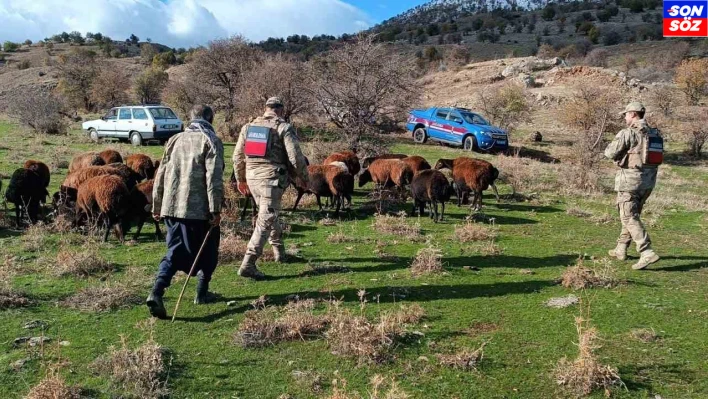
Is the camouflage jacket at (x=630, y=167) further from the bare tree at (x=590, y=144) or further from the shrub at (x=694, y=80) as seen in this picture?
the shrub at (x=694, y=80)

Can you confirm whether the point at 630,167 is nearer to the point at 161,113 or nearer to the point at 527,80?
the point at 161,113

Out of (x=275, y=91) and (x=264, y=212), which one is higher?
(x=275, y=91)

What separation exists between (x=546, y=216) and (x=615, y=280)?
15.4 ft

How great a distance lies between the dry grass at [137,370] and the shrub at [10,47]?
9359 cm

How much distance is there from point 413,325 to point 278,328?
126 cm

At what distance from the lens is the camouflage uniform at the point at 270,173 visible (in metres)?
6.34

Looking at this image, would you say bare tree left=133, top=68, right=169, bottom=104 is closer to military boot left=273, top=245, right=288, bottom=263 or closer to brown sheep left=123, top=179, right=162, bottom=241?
brown sheep left=123, top=179, right=162, bottom=241

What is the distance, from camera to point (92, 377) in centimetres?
414

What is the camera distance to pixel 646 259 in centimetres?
692

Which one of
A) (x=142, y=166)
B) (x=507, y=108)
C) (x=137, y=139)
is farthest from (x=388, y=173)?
(x=507, y=108)

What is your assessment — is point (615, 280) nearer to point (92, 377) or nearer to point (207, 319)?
point (207, 319)

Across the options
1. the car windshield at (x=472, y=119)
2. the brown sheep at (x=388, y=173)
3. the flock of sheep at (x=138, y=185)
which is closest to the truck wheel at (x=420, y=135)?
the car windshield at (x=472, y=119)

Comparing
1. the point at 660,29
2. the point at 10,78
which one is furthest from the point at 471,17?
the point at 10,78

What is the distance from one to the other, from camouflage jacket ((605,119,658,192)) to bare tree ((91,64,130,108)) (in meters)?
37.6
